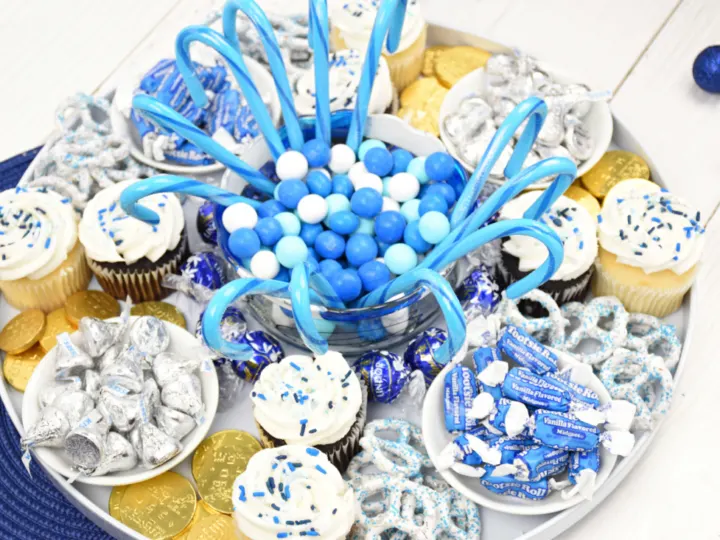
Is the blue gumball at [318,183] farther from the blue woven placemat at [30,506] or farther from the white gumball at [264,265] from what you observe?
the blue woven placemat at [30,506]

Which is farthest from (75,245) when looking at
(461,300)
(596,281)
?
(596,281)

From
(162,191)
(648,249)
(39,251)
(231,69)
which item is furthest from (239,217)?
(648,249)

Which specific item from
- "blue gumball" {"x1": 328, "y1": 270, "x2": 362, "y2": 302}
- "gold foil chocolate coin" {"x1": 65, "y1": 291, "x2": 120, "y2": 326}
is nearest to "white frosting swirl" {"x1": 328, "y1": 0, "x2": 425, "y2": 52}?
"blue gumball" {"x1": 328, "y1": 270, "x2": 362, "y2": 302}

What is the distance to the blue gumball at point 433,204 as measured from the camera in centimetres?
170

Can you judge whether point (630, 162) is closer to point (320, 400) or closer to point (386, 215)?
point (386, 215)

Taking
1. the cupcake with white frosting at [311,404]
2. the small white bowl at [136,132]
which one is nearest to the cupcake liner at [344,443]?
the cupcake with white frosting at [311,404]

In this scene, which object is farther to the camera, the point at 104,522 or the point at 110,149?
the point at 110,149

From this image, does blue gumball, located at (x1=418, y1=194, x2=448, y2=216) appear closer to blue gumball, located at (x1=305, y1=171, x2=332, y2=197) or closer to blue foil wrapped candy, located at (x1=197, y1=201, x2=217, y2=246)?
blue gumball, located at (x1=305, y1=171, x2=332, y2=197)

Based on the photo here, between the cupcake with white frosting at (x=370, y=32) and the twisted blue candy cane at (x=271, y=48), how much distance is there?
0.29 meters

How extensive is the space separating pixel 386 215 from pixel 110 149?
571mm

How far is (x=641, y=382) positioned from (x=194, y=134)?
83cm

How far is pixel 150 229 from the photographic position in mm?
1747

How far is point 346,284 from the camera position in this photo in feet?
5.26

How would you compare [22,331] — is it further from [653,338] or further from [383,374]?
[653,338]
